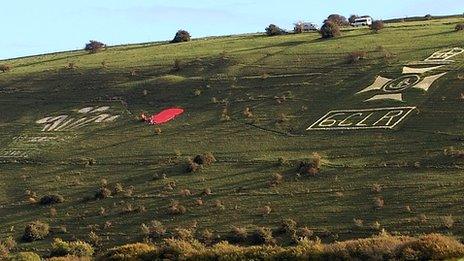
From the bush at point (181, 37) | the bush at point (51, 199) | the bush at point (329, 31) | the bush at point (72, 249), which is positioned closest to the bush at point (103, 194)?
the bush at point (51, 199)

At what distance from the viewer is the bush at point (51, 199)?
170 feet

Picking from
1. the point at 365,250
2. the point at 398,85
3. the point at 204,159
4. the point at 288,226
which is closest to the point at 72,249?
the point at 288,226

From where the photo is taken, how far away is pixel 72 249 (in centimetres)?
4319

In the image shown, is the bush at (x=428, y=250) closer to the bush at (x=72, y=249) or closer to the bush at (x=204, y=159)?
the bush at (x=72, y=249)

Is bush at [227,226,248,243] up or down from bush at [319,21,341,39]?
down

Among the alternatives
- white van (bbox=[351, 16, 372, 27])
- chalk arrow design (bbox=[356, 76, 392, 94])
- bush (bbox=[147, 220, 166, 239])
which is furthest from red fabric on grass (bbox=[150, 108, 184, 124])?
white van (bbox=[351, 16, 372, 27])

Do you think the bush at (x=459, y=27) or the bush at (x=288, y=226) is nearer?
the bush at (x=288, y=226)

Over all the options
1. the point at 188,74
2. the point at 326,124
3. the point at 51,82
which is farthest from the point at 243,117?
the point at 51,82

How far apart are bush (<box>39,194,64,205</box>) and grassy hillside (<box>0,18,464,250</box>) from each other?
553mm

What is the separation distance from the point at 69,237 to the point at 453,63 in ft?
117

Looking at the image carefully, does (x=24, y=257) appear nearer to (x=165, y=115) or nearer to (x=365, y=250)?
(x=365, y=250)

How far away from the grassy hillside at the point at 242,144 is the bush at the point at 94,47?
18.6 meters

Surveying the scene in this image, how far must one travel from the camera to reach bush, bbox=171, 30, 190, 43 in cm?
10569

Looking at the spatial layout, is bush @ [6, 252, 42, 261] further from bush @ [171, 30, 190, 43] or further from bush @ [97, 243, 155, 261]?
bush @ [171, 30, 190, 43]
